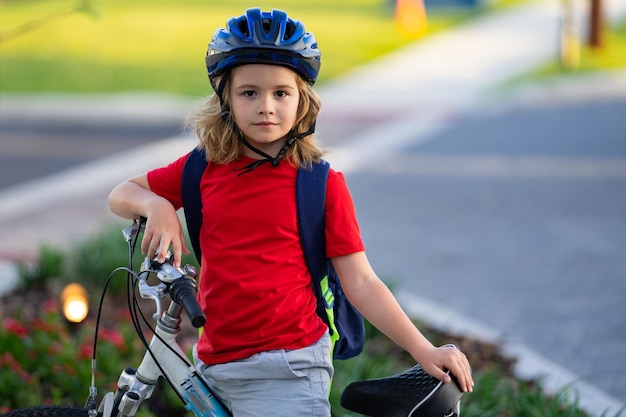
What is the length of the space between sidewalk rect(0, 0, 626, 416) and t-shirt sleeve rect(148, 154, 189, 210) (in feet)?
7.85

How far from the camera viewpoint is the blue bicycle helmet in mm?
2939

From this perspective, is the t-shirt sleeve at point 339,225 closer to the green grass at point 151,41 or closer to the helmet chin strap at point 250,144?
the helmet chin strap at point 250,144

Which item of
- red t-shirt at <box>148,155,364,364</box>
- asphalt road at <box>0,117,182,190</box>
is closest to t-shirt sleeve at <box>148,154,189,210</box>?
red t-shirt at <box>148,155,364,364</box>

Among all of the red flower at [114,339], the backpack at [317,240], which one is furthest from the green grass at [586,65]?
the backpack at [317,240]

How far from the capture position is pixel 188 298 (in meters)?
2.68

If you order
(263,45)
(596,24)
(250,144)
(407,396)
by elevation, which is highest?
(596,24)

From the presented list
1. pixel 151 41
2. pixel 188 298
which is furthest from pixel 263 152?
pixel 151 41

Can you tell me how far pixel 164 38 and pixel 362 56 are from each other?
14.8ft

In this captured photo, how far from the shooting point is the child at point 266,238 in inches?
117

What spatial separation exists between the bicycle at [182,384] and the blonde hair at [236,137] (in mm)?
307

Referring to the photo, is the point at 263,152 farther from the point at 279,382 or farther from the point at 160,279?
the point at 279,382

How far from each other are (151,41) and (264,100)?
18661 mm

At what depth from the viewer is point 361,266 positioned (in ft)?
9.86

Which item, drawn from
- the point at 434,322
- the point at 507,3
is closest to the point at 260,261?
the point at 434,322
